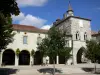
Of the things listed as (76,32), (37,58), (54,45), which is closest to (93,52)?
(54,45)

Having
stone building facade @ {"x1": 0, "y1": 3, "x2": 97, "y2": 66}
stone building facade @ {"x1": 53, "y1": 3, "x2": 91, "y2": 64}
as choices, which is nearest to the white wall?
stone building facade @ {"x1": 0, "y1": 3, "x2": 97, "y2": 66}

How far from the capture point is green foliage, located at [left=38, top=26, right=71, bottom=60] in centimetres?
2158

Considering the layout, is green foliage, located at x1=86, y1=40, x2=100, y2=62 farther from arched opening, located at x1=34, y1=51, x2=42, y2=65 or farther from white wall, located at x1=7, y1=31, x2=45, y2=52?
arched opening, located at x1=34, y1=51, x2=42, y2=65

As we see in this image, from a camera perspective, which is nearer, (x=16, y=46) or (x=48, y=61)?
(x=16, y=46)

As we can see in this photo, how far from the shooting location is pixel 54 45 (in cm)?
Result: 2175

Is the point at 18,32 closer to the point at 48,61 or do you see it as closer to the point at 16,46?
the point at 16,46

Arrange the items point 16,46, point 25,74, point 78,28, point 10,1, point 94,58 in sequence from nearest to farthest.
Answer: point 10,1 → point 25,74 → point 94,58 → point 16,46 → point 78,28

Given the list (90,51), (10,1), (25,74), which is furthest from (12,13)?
(90,51)

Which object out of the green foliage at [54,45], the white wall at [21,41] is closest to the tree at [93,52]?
the green foliage at [54,45]

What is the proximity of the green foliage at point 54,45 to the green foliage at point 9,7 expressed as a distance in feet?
29.8

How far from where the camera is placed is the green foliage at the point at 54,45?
70.8 ft

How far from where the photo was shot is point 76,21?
39844 mm

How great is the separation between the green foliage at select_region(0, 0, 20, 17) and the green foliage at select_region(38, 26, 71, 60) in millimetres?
9091

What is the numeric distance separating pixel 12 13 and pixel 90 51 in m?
15.7
